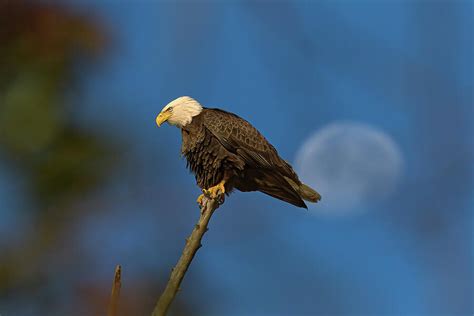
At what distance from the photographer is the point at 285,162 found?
6906 millimetres

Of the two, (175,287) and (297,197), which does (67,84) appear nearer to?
(297,197)

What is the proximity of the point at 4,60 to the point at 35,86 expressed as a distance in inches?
14.3

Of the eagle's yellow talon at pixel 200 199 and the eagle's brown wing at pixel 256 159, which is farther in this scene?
the eagle's brown wing at pixel 256 159

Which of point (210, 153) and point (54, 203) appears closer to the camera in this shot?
point (54, 203)

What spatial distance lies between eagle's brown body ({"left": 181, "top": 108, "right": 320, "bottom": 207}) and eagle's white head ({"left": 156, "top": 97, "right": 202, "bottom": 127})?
8 centimetres

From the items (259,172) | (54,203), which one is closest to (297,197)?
(259,172)

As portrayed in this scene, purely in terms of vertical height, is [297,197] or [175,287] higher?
[297,197]

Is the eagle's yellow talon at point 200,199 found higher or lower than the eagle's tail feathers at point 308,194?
lower

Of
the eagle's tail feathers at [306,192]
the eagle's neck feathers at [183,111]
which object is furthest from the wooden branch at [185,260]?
the eagle's neck feathers at [183,111]

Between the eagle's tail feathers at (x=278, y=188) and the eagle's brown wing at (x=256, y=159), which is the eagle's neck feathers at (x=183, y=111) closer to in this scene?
the eagle's brown wing at (x=256, y=159)

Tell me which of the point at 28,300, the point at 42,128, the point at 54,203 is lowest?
the point at 28,300

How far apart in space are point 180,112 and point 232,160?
88cm

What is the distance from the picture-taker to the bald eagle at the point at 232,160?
21.5ft

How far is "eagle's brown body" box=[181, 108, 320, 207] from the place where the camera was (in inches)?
259
